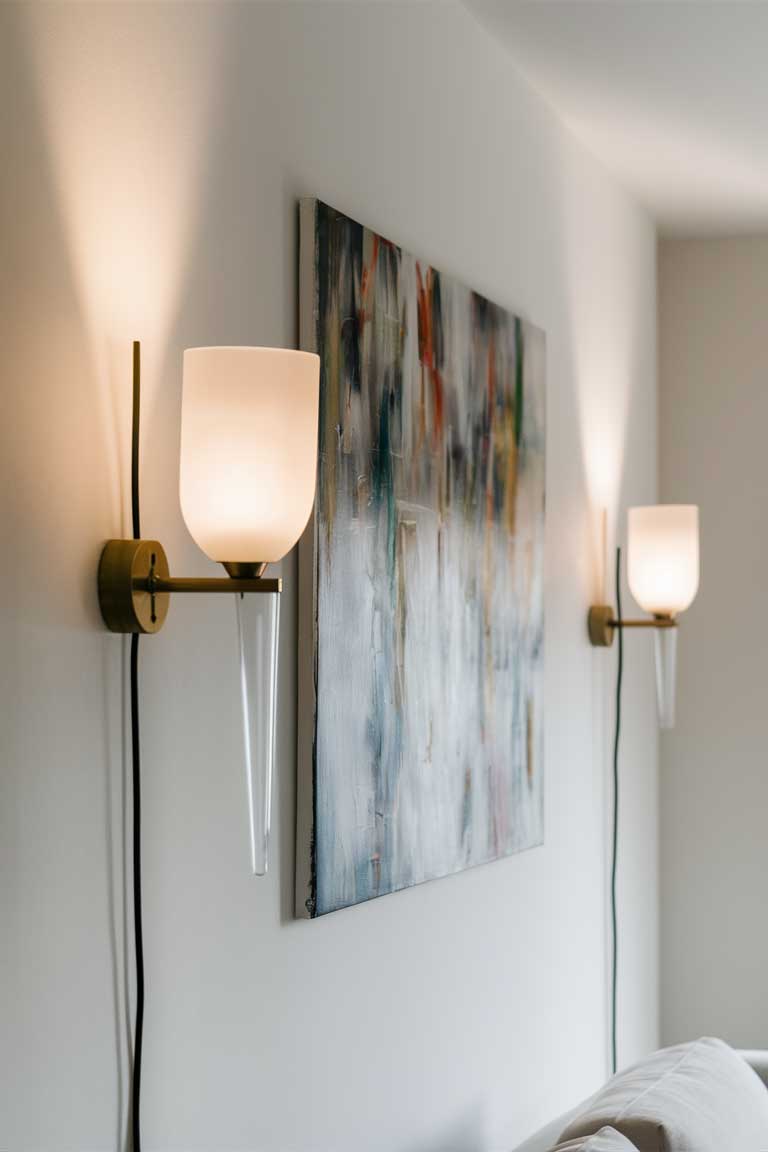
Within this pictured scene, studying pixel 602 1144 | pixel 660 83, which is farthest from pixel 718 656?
pixel 602 1144

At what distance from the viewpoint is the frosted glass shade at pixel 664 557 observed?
10.1 feet

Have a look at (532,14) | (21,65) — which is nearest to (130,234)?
(21,65)

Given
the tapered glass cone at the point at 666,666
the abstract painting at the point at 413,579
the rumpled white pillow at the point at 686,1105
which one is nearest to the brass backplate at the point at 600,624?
the tapered glass cone at the point at 666,666

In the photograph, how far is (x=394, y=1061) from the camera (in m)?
2.07

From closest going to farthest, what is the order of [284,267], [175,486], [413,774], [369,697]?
1. [175,486]
2. [284,267]
3. [369,697]
4. [413,774]

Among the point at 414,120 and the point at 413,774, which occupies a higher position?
the point at 414,120

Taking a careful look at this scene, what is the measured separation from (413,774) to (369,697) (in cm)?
20

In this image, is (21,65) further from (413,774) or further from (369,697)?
(413,774)

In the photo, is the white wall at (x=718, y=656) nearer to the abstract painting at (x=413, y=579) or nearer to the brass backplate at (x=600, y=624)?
the brass backplate at (x=600, y=624)

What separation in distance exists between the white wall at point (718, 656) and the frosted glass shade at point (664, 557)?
0.73m

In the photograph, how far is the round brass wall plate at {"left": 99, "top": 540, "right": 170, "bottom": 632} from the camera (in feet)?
4.57

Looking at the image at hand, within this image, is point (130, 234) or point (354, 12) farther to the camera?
point (354, 12)

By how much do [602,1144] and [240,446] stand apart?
1.04 m

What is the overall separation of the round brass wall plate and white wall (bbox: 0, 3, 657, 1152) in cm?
2
